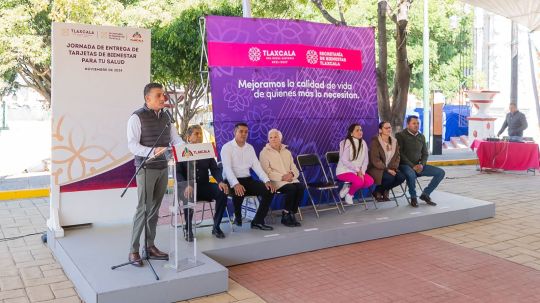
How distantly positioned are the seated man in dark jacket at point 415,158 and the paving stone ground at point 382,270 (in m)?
0.80

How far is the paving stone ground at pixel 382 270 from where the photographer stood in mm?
4598

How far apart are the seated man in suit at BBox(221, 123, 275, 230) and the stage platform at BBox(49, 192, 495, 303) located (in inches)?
8.7

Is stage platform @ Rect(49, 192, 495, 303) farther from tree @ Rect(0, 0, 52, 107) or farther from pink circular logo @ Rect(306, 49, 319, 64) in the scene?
tree @ Rect(0, 0, 52, 107)

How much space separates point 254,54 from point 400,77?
10.9 ft

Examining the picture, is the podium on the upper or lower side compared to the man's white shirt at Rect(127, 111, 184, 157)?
lower

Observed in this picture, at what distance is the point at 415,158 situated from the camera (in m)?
7.75

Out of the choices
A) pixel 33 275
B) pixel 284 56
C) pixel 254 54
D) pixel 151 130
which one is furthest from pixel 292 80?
pixel 33 275

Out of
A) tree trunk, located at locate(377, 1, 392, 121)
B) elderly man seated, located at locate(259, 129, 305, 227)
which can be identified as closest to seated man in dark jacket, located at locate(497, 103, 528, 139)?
tree trunk, located at locate(377, 1, 392, 121)

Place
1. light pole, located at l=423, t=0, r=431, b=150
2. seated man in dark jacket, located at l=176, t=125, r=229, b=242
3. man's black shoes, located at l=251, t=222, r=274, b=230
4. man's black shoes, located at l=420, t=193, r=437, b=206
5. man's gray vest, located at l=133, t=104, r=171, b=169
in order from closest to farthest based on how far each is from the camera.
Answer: man's gray vest, located at l=133, t=104, r=171, b=169 → seated man in dark jacket, located at l=176, t=125, r=229, b=242 → man's black shoes, located at l=251, t=222, r=274, b=230 → man's black shoes, located at l=420, t=193, r=437, b=206 → light pole, located at l=423, t=0, r=431, b=150

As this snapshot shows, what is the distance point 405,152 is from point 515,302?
3.50 meters

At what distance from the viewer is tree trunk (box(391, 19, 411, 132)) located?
909 cm

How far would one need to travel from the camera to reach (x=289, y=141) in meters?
7.14

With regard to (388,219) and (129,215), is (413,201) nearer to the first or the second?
(388,219)

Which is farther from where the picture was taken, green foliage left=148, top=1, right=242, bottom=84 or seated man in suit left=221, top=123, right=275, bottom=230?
green foliage left=148, top=1, right=242, bottom=84
